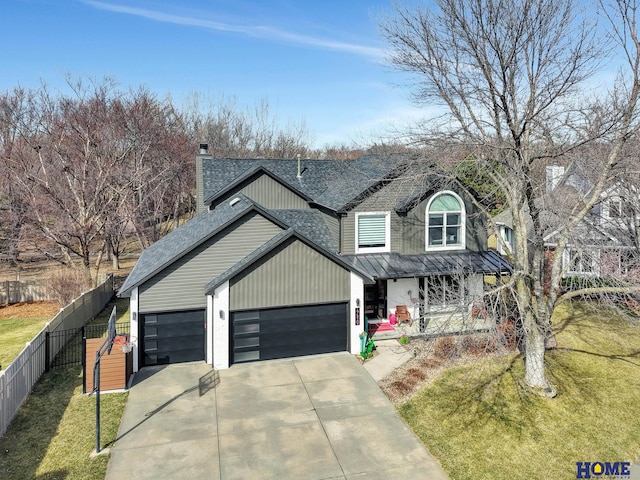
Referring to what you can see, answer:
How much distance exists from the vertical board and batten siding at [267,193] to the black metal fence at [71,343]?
26.7 ft

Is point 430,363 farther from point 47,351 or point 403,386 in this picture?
point 47,351

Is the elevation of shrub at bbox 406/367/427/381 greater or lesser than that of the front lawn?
lesser

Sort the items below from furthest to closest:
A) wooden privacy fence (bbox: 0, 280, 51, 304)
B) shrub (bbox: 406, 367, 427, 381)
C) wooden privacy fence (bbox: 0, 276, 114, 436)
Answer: wooden privacy fence (bbox: 0, 280, 51, 304) < shrub (bbox: 406, 367, 427, 381) < wooden privacy fence (bbox: 0, 276, 114, 436)

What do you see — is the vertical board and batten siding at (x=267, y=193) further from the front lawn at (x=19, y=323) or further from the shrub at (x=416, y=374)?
the shrub at (x=416, y=374)

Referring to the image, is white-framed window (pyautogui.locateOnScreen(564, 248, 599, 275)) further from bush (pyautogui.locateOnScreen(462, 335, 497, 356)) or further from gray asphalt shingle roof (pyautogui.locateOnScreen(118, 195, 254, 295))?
gray asphalt shingle roof (pyautogui.locateOnScreen(118, 195, 254, 295))

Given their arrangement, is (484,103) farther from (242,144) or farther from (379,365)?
(242,144)

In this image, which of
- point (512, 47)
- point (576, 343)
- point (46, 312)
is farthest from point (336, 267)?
point (46, 312)

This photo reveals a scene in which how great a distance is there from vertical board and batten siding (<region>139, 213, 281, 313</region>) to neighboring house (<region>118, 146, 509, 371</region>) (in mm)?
37

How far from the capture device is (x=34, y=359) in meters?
13.6

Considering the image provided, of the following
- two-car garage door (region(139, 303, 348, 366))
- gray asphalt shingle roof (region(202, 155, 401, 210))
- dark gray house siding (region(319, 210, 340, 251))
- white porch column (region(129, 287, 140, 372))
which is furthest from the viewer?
gray asphalt shingle roof (region(202, 155, 401, 210))

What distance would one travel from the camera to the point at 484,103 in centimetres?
1351

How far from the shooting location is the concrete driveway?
971 centimetres

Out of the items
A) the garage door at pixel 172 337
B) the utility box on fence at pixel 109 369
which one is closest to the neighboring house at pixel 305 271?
the garage door at pixel 172 337

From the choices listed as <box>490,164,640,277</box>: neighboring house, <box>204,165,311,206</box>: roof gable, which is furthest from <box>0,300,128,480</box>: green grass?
<box>490,164,640,277</box>: neighboring house
